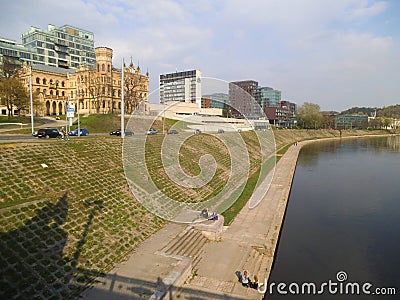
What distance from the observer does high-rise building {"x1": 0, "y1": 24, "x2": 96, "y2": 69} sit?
83.7 meters

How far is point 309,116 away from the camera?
108 meters

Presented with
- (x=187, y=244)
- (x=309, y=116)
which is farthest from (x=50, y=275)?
(x=309, y=116)

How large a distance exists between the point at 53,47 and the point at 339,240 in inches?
4364

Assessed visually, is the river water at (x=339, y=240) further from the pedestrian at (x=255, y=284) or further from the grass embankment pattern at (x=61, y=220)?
the grass embankment pattern at (x=61, y=220)

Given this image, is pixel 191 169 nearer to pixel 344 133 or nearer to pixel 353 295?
pixel 353 295

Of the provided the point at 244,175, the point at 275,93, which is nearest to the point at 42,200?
the point at 244,175

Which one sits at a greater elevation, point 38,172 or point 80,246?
point 38,172

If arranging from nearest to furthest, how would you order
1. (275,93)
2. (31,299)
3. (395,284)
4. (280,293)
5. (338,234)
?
(31,299) < (280,293) < (395,284) < (338,234) < (275,93)

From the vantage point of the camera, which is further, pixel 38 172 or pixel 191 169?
pixel 191 169

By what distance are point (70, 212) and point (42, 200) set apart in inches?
52.1

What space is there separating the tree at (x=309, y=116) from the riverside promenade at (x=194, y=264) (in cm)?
10162

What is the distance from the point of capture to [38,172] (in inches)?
535

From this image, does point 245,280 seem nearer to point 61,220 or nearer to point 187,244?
point 187,244

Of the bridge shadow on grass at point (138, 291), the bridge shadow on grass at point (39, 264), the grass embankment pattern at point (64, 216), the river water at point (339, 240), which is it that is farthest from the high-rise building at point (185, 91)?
the river water at point (339, 240)
